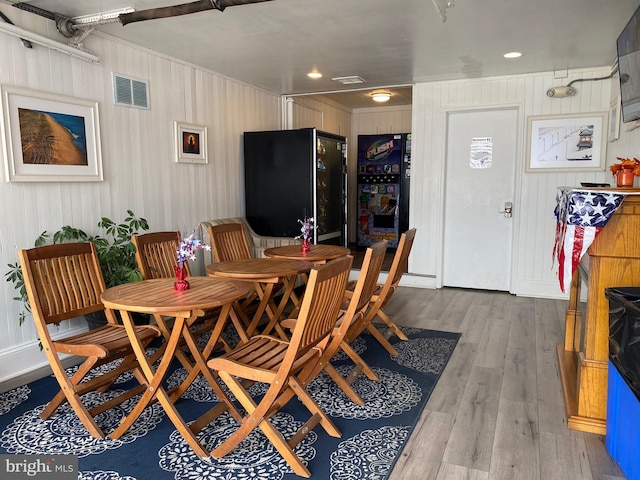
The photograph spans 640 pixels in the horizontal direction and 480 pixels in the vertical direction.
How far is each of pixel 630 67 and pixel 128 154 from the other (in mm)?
3812

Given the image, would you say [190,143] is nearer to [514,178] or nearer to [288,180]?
[288,180]

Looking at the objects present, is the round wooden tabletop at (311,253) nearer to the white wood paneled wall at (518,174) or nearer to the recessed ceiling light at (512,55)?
the white wood paneled wall at (518,174)

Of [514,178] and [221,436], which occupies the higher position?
[514,178]

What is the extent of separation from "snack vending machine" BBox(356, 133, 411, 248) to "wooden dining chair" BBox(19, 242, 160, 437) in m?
5.69

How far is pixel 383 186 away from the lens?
26.6 feet

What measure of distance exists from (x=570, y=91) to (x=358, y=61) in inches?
91.2

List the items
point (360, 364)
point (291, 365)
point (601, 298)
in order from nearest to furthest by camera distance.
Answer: point (291, 365) → point (601, 298) → point (360, 364)

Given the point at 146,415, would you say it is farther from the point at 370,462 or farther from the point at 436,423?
the point at 436,423

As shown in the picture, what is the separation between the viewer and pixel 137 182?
4160mm

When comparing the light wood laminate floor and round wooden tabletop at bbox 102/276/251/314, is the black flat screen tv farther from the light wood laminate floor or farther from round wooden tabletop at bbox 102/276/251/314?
round wooden tabletop at bbox 102/276/251/314

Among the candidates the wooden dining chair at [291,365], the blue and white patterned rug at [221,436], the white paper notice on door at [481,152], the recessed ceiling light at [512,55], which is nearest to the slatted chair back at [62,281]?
the blue and white patterned rug at [221,436]

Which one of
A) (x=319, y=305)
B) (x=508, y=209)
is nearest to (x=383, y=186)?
(x=508, y=209)

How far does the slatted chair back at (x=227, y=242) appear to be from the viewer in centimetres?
400

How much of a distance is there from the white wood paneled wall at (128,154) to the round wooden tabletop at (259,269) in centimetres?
124
